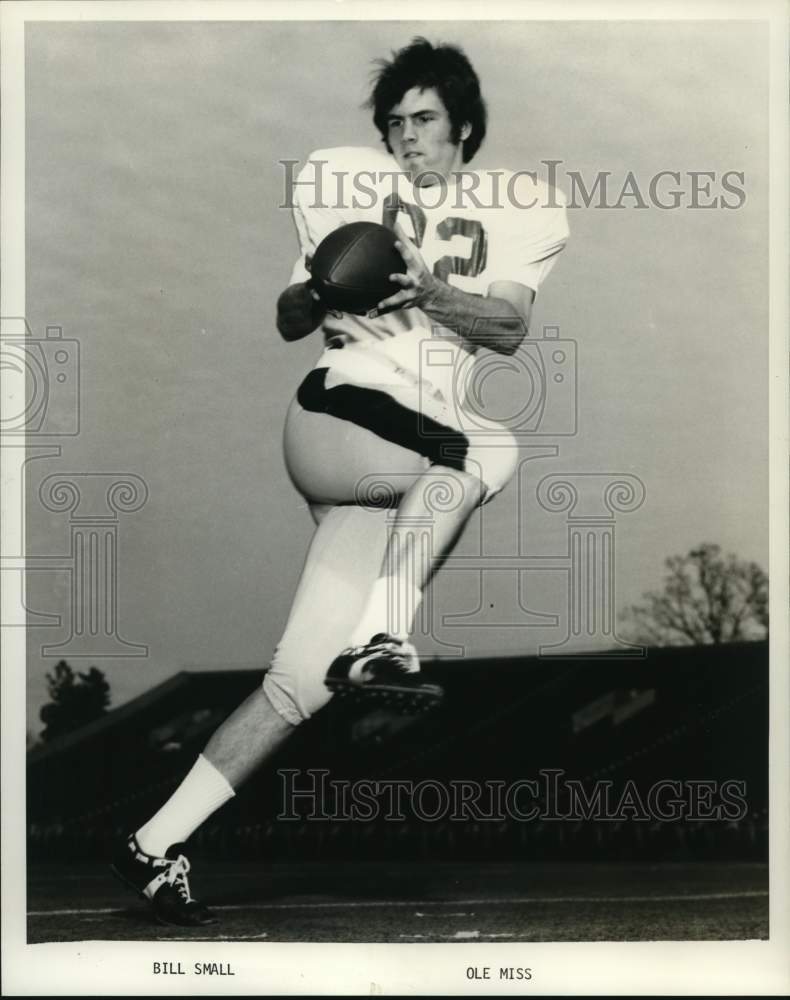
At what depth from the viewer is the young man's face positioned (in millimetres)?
9750

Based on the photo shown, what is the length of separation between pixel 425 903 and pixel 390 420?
1.83 metres

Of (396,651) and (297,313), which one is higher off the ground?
(297,313)

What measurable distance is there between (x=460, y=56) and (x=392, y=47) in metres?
0.26

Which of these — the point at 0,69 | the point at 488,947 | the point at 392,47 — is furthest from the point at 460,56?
the point at 488,947

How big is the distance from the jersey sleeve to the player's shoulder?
546 millimetres

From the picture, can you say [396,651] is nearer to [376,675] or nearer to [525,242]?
[376,675]

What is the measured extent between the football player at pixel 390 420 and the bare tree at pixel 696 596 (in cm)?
73

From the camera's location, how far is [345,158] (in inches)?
382

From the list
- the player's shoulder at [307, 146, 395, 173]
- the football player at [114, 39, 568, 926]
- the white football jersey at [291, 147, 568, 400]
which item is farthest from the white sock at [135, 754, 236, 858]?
the player's shoulder at [307, 146, 395, 173]

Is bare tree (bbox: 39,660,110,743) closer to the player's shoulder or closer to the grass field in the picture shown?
the grass field

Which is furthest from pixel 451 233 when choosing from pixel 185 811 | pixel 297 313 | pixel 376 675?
pixel 185 811

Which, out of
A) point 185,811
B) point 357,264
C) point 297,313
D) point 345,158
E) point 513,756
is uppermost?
point 345,158

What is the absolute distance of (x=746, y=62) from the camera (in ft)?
31.7

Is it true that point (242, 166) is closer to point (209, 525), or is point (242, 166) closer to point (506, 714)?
point (209, 525)
